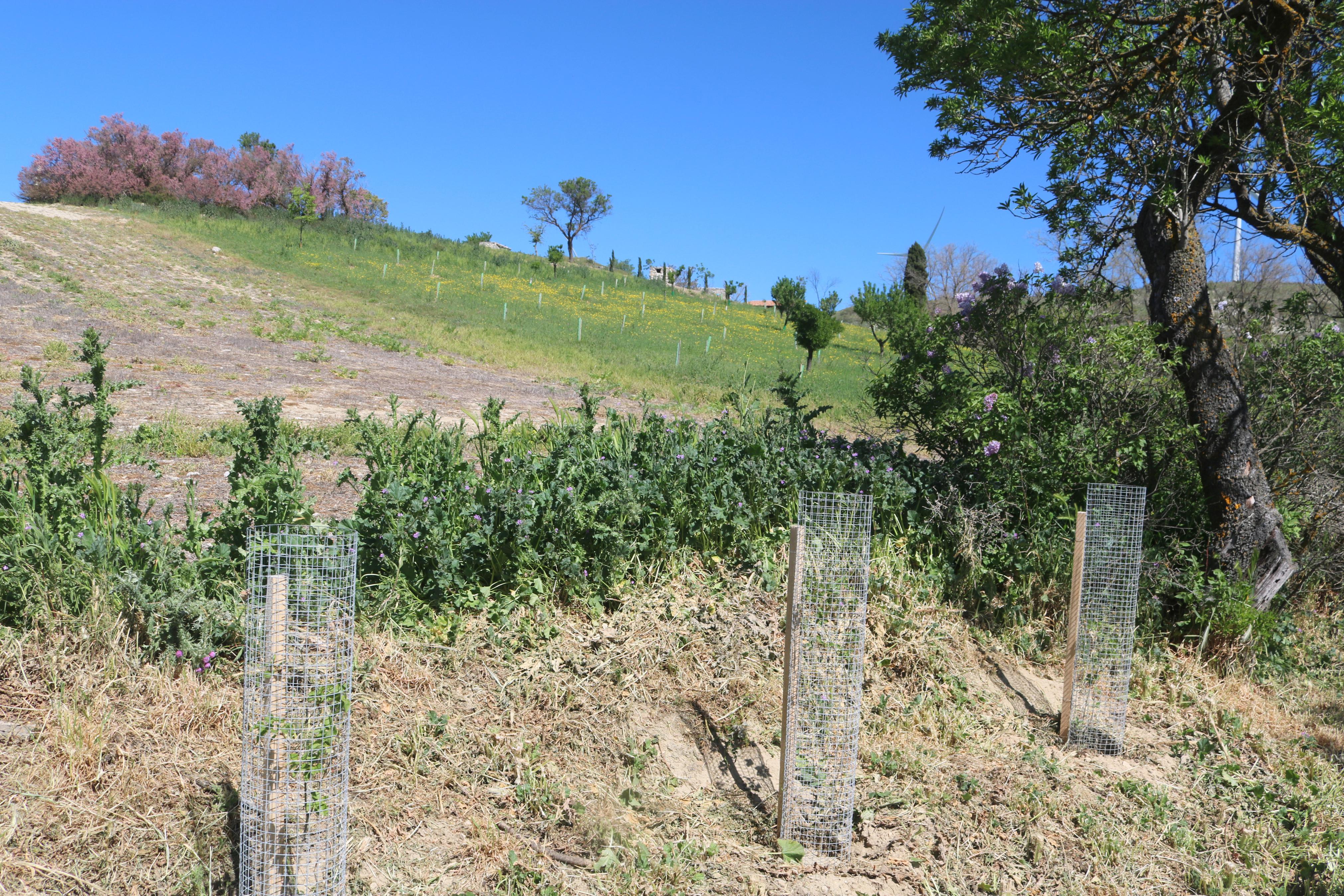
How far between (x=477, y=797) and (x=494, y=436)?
226 centimetres

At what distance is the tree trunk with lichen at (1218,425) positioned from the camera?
16.2ft

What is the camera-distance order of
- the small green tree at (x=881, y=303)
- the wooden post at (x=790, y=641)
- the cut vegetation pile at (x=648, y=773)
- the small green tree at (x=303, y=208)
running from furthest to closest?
the small green tree at (x=303, y=208) → the small green tree at (x=881, y=303) → the wooden post at (x=790, y=641) → the cut vegetation pile at (x=648, y=773)

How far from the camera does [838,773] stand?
333 centimetres

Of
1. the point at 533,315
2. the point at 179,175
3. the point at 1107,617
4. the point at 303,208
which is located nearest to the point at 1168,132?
the point at 1107,617

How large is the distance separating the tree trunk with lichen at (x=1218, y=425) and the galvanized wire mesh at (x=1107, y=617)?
60 cm

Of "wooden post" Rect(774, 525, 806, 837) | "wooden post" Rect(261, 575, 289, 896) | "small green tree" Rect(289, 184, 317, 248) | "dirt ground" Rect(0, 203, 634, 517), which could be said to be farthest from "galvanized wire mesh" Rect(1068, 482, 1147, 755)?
"small green tree" Rect(289, 184, 317, 248)

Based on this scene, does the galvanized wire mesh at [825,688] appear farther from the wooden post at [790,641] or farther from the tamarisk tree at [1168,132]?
the tamarisk tree at [1168,132]

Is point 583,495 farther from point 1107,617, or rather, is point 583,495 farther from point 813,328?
point 813,328

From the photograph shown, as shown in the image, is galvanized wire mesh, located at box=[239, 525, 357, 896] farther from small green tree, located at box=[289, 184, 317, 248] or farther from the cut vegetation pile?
small green tree, located at box=[289, 184, 317, 248]

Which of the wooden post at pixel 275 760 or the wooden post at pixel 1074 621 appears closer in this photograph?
the wooden post at pixel 275 760

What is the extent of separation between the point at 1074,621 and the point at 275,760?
11.1ft

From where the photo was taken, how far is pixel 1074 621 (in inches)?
156

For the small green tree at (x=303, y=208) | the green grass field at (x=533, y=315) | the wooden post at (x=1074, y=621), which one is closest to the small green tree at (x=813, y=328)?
the green grass field at (x=533, y=315)

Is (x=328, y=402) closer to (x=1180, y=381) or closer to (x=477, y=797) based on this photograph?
(x=477, y=797)
